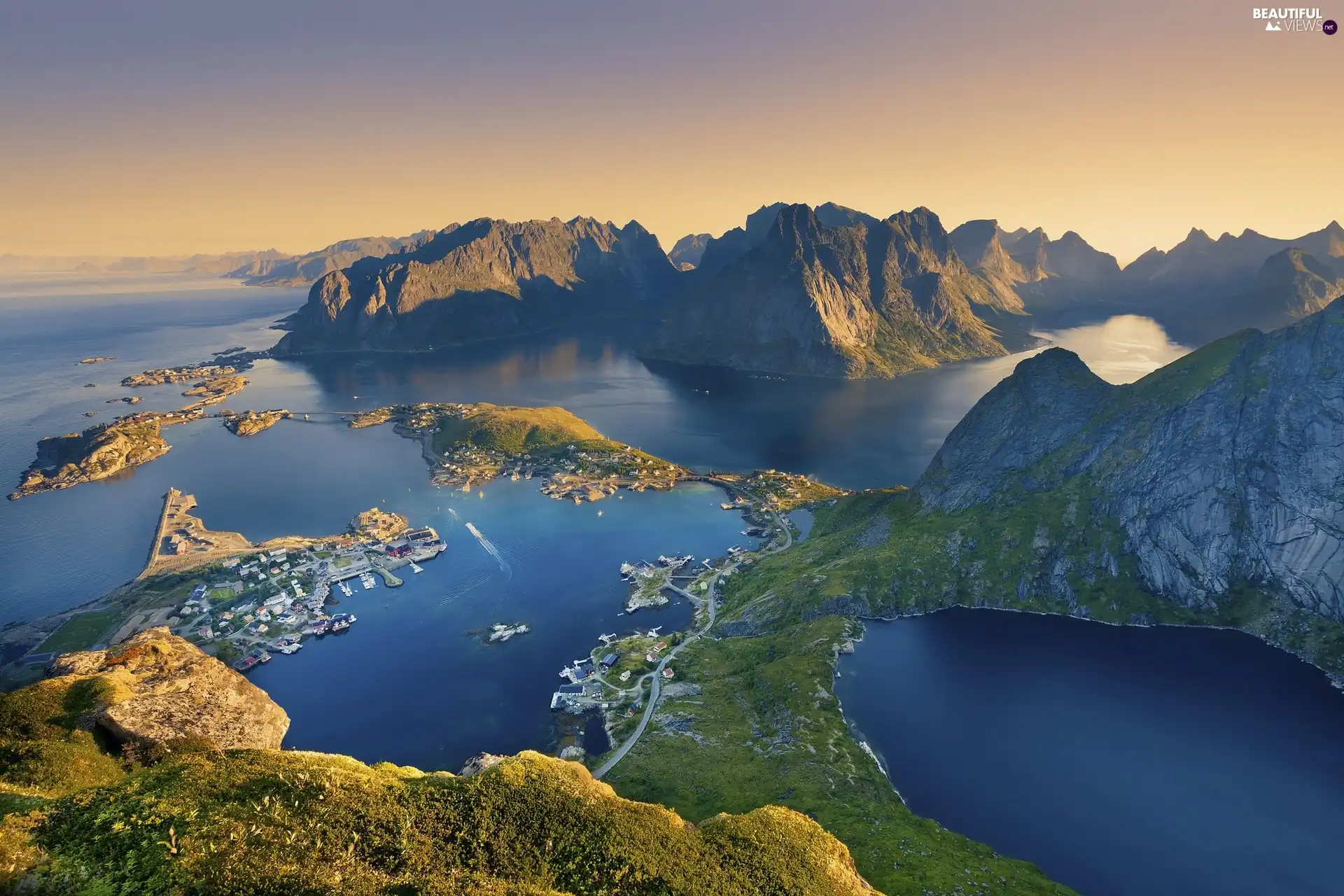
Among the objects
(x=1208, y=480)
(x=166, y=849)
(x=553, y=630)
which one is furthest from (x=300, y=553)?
(x=1208, y=480)

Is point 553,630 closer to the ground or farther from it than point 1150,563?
closer to the ground

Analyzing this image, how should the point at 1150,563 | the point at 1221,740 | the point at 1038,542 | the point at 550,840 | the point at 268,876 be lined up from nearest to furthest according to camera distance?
the point at 268,876, the point at 550,840, the point at 1221,740, the point at 1150,563, the point at 1038,542

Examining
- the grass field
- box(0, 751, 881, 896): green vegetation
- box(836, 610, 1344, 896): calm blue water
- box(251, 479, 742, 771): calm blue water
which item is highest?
box(0, 751, 881, 896): green vegetation

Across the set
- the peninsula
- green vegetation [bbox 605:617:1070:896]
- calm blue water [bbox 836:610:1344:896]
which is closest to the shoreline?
calm blue water [bbox 836:610:1344:896]

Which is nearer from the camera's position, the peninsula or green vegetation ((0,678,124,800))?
green vegetation ((0,678,124,800))

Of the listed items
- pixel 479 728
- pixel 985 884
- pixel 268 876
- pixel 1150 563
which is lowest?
pixel 479 728

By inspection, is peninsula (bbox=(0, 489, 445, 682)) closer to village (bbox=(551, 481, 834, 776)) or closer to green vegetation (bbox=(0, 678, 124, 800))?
village (bbox=(551, 481, 834, 776))

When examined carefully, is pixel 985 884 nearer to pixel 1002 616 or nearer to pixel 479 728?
pixel 1002 616
